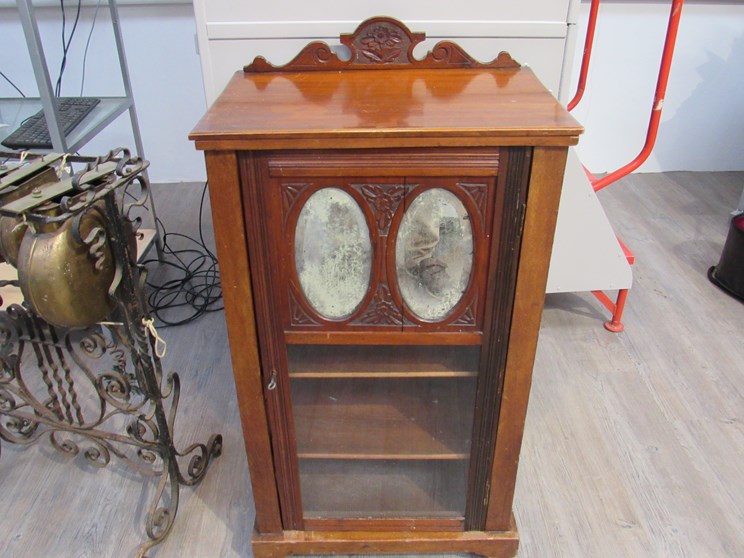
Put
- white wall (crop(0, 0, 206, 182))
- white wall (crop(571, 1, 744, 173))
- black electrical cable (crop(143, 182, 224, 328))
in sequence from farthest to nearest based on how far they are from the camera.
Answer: white wall (crop(571, 1, 744, 173)) < white wall (crop(0, 0, 206, 182)) < black electrical cable (crop(143, 182, 224, 328))

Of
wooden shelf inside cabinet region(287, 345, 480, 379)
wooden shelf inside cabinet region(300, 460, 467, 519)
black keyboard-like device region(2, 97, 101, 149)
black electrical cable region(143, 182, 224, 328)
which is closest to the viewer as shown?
wooden shelf inside cabinet region(287, 345, 480, 379)

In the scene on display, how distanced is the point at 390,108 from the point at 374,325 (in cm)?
38

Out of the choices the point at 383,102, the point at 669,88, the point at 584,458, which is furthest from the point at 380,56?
the point at 669,88

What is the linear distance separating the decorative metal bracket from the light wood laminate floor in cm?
103

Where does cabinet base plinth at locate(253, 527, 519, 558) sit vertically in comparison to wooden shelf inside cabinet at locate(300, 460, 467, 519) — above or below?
below

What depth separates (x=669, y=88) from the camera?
325 centimetres

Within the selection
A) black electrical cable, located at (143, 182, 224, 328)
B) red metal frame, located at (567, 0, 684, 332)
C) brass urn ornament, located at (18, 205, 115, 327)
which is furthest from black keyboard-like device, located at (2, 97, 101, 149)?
red metal frame, located at (567, 0, 684, 332)

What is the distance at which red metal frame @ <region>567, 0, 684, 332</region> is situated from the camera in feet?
5.46

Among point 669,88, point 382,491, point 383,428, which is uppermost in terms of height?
point 669,88

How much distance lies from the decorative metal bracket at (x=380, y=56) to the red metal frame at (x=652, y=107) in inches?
23.8

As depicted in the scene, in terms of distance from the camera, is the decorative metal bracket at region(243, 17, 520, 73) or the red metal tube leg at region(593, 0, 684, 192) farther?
the red metal tube leg at region(593, 0, 684, 192)

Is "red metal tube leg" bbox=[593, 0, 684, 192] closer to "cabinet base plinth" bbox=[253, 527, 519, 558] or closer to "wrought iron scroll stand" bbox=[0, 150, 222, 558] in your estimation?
"cabinet base plinth" bbox=[253, 527, 519, 558]

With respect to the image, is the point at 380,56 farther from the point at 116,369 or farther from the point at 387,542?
the point at 387,542

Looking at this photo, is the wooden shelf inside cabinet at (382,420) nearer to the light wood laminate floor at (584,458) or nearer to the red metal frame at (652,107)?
the light wood laminate floor at (584,458)
